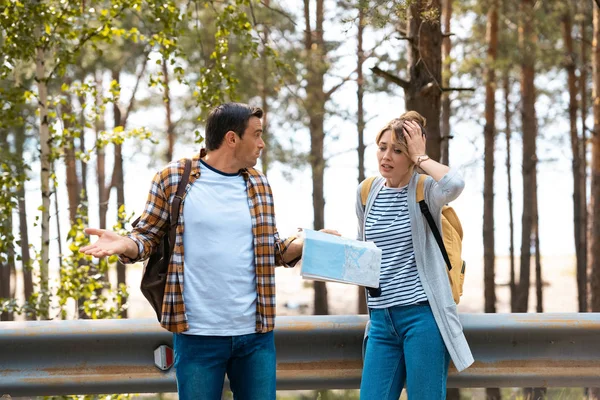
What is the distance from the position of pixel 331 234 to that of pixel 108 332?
113 centimetres

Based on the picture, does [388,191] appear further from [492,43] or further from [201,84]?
[492,43]

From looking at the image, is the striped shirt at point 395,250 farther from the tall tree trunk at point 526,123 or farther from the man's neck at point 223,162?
the tall tree trunk at point 526,123

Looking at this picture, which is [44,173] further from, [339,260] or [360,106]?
[360,106]

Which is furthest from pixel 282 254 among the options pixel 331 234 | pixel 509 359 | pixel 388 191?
pixel 509 359

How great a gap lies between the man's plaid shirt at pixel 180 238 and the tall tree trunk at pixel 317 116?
11.8m

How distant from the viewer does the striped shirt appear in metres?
3.29

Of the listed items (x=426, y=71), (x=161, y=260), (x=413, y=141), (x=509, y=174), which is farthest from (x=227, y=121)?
(x=509, y=174)

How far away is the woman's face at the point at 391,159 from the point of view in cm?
337

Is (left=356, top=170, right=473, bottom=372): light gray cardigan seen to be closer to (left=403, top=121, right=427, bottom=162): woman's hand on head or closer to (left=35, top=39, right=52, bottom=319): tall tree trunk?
(left=403, top=121, right=427, bottom=162): woman's hand on head

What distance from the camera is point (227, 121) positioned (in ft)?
9.87

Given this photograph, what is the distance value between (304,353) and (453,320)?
2.40 ft

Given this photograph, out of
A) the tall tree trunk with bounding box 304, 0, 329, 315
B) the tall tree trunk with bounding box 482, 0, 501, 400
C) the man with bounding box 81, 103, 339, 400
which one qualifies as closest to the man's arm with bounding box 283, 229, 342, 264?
the man with bounding box 81, 103, 339, 400

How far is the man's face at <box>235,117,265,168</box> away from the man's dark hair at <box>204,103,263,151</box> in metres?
0.02

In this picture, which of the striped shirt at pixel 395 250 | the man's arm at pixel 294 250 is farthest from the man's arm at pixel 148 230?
the striped shirt at pixel 395 250
